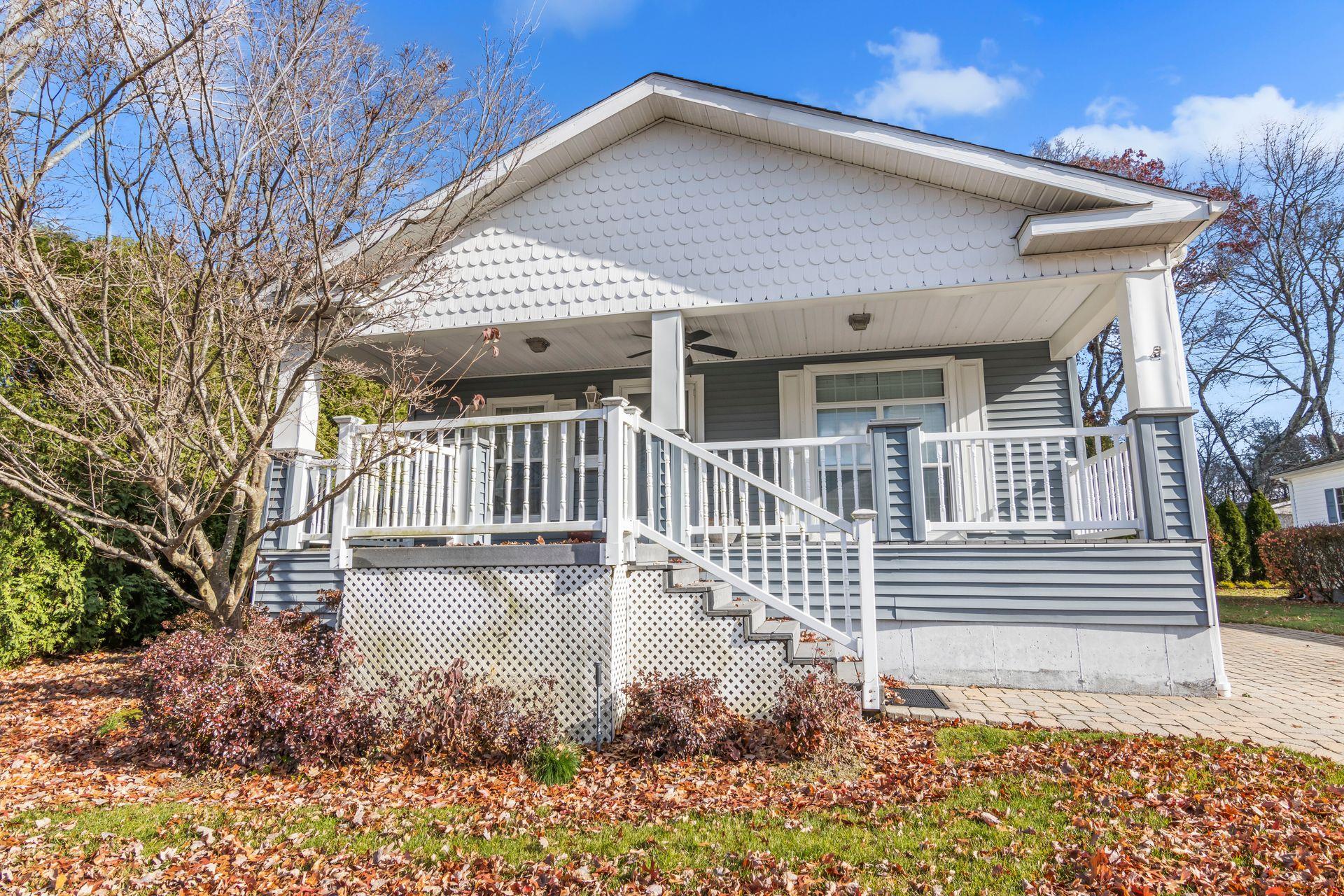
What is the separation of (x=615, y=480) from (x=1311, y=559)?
1521cm

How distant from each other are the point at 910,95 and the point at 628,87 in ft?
34.1

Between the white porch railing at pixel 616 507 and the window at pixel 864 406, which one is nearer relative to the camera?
the white porch railing at pixel 616 507

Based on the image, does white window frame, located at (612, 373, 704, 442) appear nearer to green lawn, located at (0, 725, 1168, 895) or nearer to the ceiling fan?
the ceiling fan

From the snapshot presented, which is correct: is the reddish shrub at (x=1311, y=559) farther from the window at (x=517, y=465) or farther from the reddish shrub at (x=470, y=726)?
the reddish shrub at (x=470, y=726)

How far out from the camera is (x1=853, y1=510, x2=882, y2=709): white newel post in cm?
499

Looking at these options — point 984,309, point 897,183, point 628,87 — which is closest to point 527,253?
point 628,87

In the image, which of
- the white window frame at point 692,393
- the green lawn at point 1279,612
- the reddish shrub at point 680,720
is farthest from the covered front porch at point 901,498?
the green lawn at point 1279,612

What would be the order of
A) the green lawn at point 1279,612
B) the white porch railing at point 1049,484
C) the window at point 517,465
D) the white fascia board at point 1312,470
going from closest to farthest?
the white porch railing at point 1049,484 < the window at point 517,465 < the green lawn at point 1279,612 < the white fascia board at point 1312,470

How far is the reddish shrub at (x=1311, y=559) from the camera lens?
13.5 metres

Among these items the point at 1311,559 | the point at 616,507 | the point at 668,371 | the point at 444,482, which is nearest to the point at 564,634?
the point at 616,507

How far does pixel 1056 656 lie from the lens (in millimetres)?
6207

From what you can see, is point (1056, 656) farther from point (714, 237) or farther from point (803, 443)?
point (714, 237)

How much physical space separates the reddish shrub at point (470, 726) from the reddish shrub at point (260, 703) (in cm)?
36

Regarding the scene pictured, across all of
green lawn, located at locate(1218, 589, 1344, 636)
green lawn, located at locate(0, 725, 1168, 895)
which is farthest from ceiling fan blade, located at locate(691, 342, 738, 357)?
green lawn, located at locate(1218, 589, 1344, 636)
